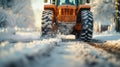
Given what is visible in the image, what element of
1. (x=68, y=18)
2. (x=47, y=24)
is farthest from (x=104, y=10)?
(x=47, y=24)

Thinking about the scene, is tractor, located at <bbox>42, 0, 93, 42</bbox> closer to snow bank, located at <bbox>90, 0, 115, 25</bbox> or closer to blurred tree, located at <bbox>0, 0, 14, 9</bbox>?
snow bank, located at <bbox>90, 0, 115, 25</bbox>

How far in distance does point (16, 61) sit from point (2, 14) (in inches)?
2124

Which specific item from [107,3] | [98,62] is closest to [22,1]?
[107,3]

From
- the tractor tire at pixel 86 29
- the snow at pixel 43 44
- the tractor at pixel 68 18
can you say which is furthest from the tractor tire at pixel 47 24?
the tractor tire at pixel 86 29

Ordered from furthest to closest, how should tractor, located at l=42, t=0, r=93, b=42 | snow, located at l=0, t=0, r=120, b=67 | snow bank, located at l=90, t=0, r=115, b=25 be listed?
snow bank, located at l=90, t=0, r=115, b=25 < tractor, located at l=42, t=0, r=93, b=42 < snow, located at l=0, t=0, r=120, b=67

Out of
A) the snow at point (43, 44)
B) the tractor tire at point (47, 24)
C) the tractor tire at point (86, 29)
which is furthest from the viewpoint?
the tractor tire at point (47, 24)

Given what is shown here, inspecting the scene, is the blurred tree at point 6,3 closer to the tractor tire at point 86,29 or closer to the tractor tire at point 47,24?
the tractor tire at point 47,24

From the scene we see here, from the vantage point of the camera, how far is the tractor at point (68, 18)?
15.9 meters

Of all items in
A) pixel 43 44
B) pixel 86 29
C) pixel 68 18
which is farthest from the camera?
pixel 68 18

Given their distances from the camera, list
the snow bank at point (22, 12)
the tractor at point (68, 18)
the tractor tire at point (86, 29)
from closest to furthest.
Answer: the tractor tire at point (86, 29) → the tractor at point (68, 18) → the snow bank at point (22, 12)

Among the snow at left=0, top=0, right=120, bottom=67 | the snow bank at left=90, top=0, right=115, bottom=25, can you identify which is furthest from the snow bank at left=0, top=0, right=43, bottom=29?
the snow bank at left=90, top=0, right=115, bottom=25

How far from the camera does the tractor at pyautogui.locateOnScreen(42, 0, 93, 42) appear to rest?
625 inches

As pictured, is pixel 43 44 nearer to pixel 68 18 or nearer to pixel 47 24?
pixel 47 24

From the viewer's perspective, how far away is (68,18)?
16.8 meters
